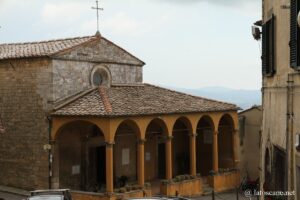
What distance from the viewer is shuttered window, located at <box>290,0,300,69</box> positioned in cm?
902

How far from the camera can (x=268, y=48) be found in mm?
11969

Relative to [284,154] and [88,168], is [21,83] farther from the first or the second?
[284,154]

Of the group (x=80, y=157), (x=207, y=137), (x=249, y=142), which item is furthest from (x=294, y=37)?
(x=207, y=137)

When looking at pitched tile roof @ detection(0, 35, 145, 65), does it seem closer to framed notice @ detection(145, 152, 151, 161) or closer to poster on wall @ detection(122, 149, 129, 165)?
poster on wall @ detection(122, 149, 129, 165)

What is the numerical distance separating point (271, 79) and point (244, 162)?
607 inches

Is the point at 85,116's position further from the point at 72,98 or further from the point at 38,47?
the point at 38,47

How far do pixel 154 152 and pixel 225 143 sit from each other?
4303mm

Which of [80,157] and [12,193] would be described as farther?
[80,157]

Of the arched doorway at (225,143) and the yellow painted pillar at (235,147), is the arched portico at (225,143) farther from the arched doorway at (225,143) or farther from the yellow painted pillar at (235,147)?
the yellow painted pillar at (235,147)

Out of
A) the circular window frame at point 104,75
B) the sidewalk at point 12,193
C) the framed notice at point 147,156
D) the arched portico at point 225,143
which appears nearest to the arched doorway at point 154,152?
the framed notice at point 147,156

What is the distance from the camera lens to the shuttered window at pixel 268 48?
37.9ft

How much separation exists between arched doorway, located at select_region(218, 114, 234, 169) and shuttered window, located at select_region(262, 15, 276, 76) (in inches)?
563

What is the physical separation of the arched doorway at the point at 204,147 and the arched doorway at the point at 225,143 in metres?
0.67

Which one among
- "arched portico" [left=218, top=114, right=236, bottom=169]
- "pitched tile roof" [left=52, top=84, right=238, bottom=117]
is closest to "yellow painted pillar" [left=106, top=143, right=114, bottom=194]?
"pitched tile roof" [left=52, top=84, right=238, bottom=117]
